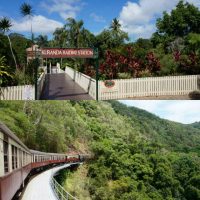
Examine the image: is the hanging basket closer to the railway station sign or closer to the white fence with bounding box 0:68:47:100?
the railway station sign

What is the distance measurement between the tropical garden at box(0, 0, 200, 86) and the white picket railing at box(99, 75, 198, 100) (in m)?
1.66

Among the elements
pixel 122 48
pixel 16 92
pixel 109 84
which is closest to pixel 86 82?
pixel 109 84

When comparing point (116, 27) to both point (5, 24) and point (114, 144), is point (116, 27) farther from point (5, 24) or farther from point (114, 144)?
point (114, 144)

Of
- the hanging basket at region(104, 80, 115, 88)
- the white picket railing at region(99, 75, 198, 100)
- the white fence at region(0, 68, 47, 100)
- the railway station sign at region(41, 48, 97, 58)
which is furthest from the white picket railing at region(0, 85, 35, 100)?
the hanging basket at region(104, 80, 115, 88)

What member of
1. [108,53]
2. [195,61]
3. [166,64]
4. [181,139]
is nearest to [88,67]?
[108,53]

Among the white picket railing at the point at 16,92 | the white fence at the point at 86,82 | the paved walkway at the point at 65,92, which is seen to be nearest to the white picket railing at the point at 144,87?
the white fence at the point at 86,82

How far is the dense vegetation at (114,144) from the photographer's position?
61.0ft

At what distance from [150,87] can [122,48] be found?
3590 mm

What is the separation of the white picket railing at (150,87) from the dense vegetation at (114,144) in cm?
494

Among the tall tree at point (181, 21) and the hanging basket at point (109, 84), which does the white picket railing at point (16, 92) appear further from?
the tall tree at point (181, 21)

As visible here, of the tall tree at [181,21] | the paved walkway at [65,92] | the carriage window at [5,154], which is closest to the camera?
the carriage window at [5,154]

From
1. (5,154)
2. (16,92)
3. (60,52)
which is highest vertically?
(60,52)

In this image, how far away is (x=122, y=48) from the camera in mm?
14938

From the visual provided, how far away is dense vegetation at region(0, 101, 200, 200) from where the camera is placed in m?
18.6
